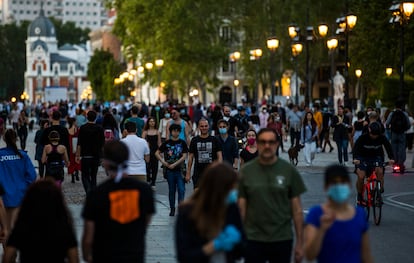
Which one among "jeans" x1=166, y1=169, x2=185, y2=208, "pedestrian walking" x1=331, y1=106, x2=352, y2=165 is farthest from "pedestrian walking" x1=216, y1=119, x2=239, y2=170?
"pedestrian walking" x1=331, y1=106, x2=352, y2=165

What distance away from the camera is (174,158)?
18906mm

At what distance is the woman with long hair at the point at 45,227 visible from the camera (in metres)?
8.98

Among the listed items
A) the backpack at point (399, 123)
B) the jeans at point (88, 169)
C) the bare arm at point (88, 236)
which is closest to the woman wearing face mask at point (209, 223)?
the bare arm at point (88, 236)

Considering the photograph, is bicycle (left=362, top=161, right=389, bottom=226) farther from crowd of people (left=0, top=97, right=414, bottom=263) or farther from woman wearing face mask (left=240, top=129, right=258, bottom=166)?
crowd of people (left=0, top=97, right=414, bottom=263)

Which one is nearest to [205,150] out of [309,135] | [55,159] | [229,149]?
[229,149]

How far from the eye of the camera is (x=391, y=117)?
30.0 m

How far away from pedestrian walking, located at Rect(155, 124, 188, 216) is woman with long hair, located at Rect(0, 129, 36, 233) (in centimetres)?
478

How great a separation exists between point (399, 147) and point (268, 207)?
1978cm

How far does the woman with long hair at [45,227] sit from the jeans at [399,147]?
21.1m

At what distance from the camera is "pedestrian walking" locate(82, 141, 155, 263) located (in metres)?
8.98

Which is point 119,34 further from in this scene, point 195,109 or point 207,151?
point 207,151

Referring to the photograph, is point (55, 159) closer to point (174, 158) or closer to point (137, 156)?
point (137, 156)

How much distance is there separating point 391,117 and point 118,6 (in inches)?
2614

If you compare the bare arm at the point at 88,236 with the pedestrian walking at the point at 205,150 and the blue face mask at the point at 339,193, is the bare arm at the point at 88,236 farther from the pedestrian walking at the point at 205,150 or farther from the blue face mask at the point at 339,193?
the pedestrian walking at the point at 205,150
